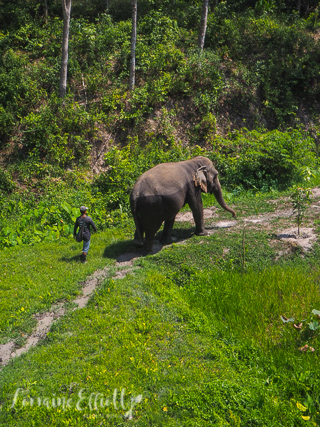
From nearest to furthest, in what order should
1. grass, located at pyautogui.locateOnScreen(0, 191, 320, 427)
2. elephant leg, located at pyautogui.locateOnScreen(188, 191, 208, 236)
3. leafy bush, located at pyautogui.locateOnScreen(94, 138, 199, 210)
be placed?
grass, located at pyautogui.locateOnScreen(0, 191, 320, 427)
elephant leg, located at pyautogui.locateOnScreen(188, 191, 208, 236)
leafy bush, located at pyautogui.locateOnScreen(94, 138, 199, 210)

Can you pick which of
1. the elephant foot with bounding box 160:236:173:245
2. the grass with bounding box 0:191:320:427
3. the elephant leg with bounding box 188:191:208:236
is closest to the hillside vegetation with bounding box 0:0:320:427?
the grass with bounding box 0:191:320:427

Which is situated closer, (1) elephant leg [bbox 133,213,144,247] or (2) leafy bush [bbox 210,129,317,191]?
(1) elephant leg [bbox 133,213,144,247]

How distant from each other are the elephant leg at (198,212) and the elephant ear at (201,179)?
25 cm

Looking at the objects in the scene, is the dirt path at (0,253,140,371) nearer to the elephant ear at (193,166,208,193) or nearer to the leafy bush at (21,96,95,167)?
the elephant ear at (193,166,208,193)

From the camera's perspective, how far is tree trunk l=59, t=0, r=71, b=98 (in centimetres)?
1692

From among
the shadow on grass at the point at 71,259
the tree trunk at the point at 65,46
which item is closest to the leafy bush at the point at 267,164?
the tree trunk at the point at 65,46

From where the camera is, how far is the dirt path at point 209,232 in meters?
7.30

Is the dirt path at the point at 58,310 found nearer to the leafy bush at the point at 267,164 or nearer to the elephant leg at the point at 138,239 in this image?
the elephant leg at the point at 138,239

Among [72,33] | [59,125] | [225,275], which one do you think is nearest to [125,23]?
[72,33]

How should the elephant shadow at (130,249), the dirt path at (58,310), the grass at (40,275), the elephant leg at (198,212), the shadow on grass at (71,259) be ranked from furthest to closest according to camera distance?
1. the elephant leg at (198,212)
2. the elephant shadow at (130,249)
3. the shadow on grass at (71,259)
4. the grass at (40,275)
5. the dirt path at (58,310)

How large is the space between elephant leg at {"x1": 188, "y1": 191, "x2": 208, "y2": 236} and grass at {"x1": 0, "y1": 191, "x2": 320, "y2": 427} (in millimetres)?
1275

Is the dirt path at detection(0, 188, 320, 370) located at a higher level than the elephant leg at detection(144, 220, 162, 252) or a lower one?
lower

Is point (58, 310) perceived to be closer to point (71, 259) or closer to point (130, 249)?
point (71, 259)

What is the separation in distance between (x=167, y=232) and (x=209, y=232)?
53.0 inches
